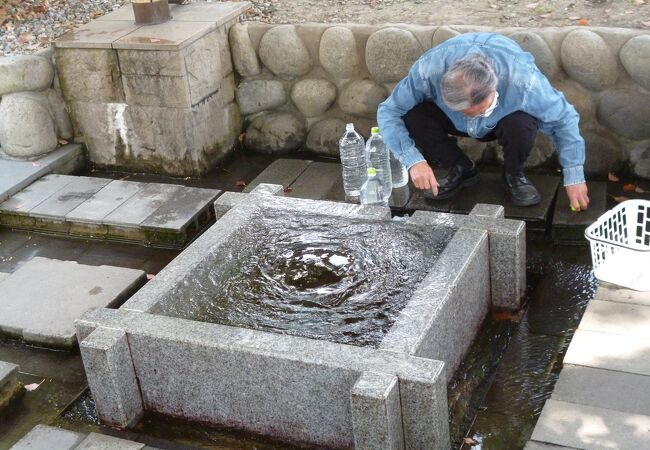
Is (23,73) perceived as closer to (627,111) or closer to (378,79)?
(378,79)

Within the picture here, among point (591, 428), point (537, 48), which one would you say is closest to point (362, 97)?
point (537, 48)

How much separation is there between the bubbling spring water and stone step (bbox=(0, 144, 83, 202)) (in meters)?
2.37

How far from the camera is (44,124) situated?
272 inches

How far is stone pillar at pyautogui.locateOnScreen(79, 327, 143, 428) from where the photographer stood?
4105 mm

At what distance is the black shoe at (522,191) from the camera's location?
5598mm

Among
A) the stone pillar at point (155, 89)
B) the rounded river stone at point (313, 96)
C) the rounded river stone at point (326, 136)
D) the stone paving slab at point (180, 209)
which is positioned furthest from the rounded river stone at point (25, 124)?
the rounded river stone at point (326, 136)

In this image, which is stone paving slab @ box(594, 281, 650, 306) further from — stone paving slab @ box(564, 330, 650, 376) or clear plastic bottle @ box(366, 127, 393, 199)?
clear plastic bottle @ box(366, 127, 393, 199)

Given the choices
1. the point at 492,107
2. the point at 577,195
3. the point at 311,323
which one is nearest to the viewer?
the point at 311,323

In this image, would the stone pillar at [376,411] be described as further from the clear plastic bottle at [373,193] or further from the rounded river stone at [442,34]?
the rounded river stone at [442,34]

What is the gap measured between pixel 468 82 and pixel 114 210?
2.78 meters

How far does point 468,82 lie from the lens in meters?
4.67

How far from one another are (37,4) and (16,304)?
433 centimetres

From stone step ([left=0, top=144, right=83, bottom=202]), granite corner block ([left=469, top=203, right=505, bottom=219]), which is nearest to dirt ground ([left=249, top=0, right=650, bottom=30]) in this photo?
stone step ([left=0, top=144, right=83, bottom=202])

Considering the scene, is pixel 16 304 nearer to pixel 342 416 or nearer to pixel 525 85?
pixel 342 416
